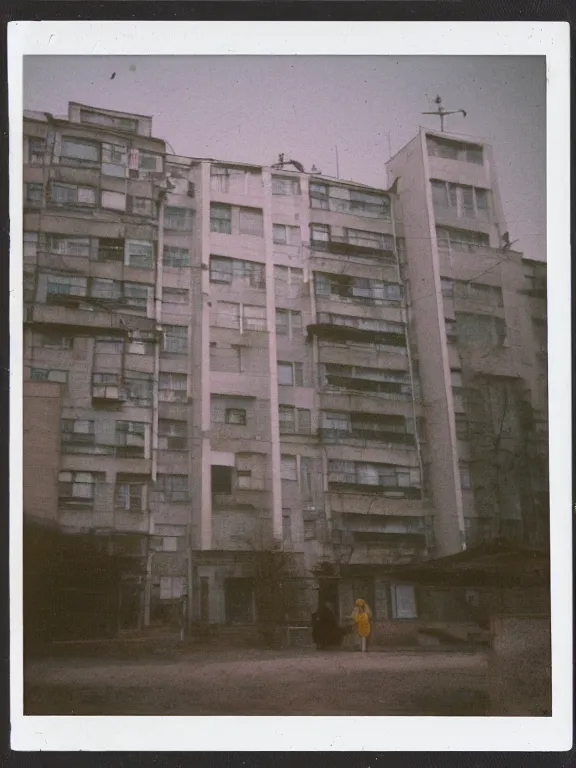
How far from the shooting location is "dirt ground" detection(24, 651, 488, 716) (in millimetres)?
3383

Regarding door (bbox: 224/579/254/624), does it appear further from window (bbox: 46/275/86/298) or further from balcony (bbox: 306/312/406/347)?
window (bbox: 46/275/86/298)

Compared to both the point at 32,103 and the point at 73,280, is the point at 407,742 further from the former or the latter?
the point at 32,103

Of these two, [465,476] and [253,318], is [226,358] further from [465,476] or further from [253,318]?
[465,476]

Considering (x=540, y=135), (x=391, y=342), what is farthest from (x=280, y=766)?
(x=540, y=135)

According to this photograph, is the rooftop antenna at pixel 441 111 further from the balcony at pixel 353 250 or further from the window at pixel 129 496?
the window at pixel 129 496

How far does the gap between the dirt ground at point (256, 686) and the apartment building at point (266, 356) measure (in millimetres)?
215

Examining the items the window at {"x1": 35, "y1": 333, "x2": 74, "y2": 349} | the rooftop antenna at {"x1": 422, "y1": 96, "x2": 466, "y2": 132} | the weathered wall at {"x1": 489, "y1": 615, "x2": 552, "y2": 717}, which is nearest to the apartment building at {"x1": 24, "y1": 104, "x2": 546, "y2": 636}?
the window at {"x1": 35, "y1": 333, "x2": 74, "y2": 349}

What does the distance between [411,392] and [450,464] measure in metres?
0.37

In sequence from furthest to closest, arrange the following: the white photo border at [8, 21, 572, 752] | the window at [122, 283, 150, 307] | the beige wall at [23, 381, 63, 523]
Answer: the window at [122, 283, 150, 307]
the beige wall at [23, 381, 63, 523]
the white photo border at [8, 21, 572, 752]

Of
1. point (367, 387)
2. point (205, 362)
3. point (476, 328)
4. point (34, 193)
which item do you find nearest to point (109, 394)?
point (205, 362)

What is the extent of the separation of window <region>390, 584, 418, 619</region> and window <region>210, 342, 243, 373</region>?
1.18m

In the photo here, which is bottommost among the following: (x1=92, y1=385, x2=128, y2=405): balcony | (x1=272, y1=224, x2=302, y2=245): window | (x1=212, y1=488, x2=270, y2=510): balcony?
(x1=212, y1=488, x2=270, y2=510): balcony

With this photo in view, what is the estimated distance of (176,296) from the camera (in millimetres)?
3869

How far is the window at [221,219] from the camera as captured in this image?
398 cm
